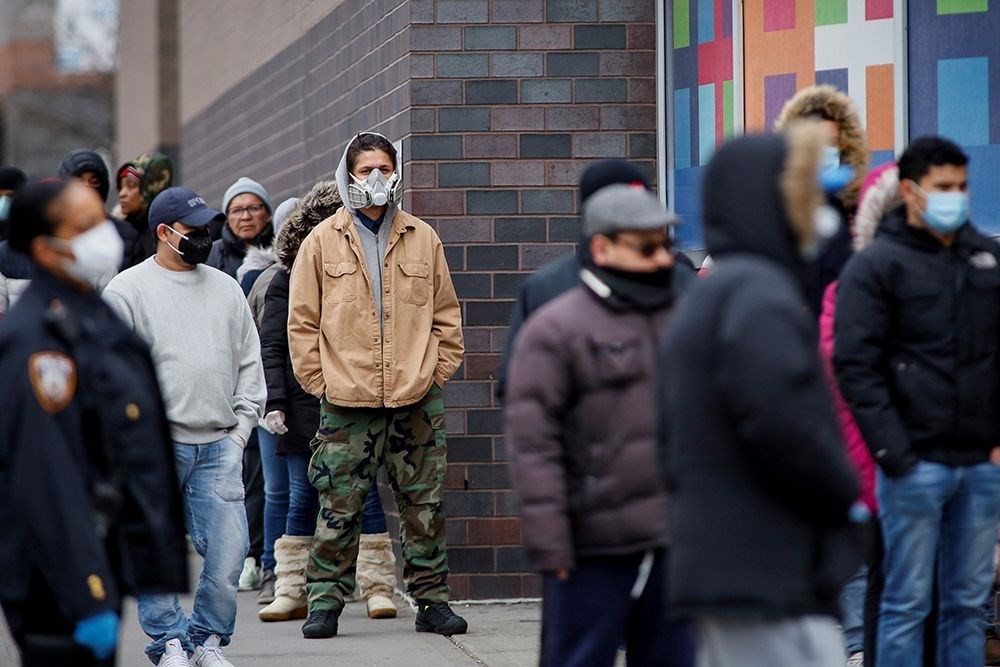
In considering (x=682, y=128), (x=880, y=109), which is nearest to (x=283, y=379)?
(x=682, y=128)

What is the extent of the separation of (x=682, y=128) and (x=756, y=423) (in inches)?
220

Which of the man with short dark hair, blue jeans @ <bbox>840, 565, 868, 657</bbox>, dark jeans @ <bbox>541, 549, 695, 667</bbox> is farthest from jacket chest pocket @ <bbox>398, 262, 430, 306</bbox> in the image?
dark jeans @ <bbox>541, 549, 695, 667</bbox>

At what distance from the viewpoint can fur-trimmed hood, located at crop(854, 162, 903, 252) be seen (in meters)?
6.49

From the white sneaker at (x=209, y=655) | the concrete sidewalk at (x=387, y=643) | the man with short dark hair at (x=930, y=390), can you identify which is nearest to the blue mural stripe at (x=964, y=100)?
the man with short dark hair at (x=930, y=390)

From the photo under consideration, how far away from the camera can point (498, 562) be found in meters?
9.52

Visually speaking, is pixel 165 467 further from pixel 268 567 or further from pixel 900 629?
pixel 268 567

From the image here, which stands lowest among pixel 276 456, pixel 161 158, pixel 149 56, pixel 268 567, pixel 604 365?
pixel 268 567

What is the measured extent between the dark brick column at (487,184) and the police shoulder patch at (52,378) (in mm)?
4696

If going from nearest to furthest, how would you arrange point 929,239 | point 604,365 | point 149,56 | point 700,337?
point 700,337 < point 604,365 < point 929,239 < point 149,56

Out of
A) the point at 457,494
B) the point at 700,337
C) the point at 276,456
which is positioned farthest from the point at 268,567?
the point at 700,337

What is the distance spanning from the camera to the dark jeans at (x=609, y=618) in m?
5.22

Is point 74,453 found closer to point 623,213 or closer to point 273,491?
point 623,213

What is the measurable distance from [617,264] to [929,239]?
4.91ft

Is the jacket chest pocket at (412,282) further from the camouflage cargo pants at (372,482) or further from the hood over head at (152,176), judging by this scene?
the hood over head at (152,176)
